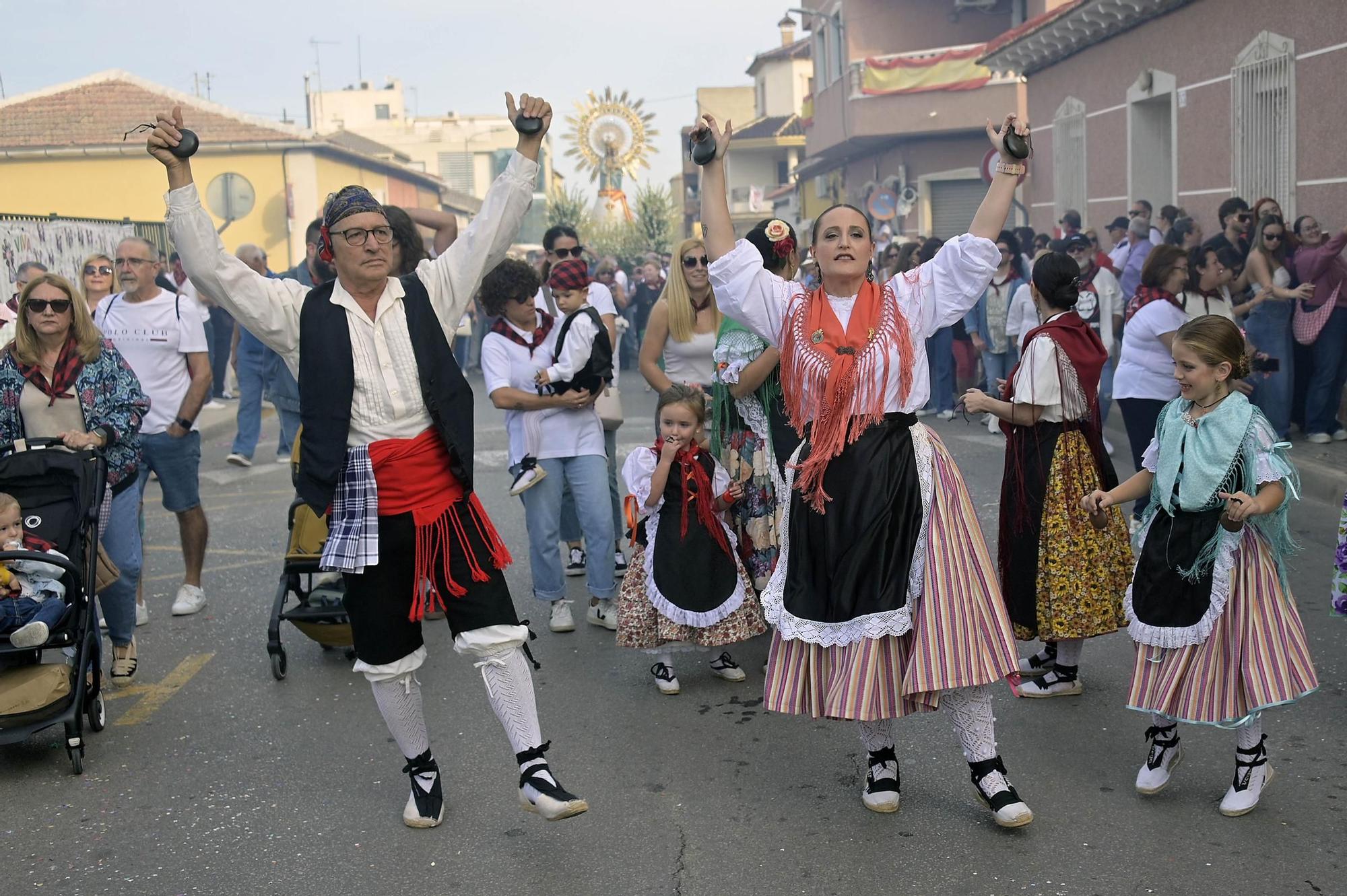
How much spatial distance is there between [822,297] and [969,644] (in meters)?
1.19

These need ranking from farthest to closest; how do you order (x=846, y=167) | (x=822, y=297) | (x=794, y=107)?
(x=794, y=107), (x=846, y=167), (x=822, y=297)

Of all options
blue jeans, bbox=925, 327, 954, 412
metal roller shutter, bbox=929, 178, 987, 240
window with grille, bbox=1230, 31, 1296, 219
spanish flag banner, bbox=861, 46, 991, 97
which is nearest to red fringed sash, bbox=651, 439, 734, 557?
blue jeans, bbox=925, 327, 954, 412

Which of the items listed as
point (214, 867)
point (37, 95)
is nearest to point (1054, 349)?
point (214, 867)

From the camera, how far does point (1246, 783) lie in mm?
4383

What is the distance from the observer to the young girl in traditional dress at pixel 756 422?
572 cm

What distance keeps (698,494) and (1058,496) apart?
149cm

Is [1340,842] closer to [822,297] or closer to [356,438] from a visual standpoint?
[822,297]

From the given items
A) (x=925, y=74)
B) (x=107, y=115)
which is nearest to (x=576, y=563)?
(x=925, y=74)

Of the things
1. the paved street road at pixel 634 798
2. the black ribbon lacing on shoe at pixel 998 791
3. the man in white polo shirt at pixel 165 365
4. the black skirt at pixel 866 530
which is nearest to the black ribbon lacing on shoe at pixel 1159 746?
the paved street road at pixel 634 798

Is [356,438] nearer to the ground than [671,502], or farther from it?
farther from it

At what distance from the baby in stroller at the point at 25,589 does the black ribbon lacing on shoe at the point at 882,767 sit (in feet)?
10.1

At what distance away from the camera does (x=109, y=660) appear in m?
6.82

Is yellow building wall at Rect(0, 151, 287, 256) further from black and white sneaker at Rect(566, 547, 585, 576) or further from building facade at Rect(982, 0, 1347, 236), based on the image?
black and white sneaker at Rect(566, 547, 585, 576)

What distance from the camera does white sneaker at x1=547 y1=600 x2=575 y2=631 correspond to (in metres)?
7.07
